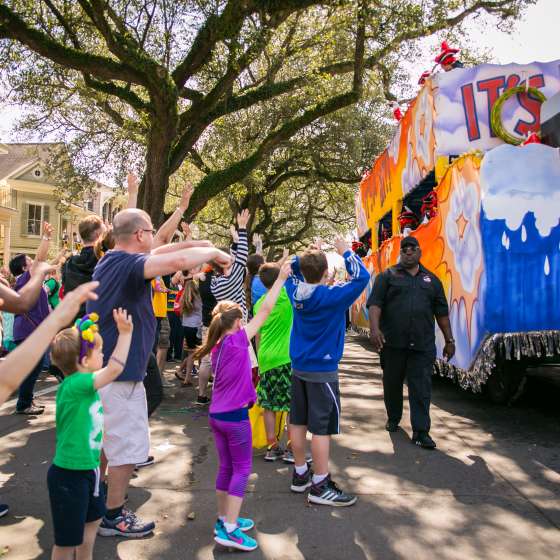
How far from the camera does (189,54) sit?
12258 mm

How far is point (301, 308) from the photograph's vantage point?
414cm

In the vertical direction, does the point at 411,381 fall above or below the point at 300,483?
above

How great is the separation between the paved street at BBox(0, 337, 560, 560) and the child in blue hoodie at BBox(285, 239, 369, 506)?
328mm

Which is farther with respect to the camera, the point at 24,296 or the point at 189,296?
the point at 189,296

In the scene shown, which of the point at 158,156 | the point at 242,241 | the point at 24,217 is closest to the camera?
the point at 242,241

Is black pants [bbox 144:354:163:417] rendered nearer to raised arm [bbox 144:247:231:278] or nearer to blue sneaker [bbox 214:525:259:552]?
blue sneaker [bbox 214:525:259:552]

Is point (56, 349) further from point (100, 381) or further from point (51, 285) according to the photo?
point (51, 285)

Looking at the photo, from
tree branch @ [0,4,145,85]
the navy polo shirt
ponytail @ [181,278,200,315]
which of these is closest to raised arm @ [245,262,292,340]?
the navy polo shirt

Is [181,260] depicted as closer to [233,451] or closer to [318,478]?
[233,451]

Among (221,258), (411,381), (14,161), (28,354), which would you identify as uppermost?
(14,161)

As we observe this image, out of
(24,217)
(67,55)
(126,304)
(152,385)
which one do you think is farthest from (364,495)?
(24,217)

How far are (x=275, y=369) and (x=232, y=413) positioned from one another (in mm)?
1566

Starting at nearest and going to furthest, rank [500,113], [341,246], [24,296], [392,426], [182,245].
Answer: [24,296], [182,245], [341,246], [392,426], [500,113]

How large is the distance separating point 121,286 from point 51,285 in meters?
5.55
